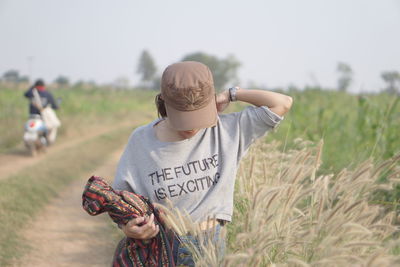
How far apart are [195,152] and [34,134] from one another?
7355 millimetres

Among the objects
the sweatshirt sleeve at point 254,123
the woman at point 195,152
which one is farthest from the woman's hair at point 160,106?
the sweatshirt sleeve at point 254,123

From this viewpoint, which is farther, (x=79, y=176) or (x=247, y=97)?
(x=79, y=176)

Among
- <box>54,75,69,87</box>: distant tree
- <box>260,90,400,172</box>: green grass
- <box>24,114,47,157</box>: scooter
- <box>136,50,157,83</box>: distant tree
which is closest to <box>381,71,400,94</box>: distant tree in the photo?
<box>260,90,400,172</box>: green grass

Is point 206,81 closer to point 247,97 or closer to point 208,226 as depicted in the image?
point 247,97

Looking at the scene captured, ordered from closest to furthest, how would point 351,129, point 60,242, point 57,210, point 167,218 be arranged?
point 167,218 → point 60,242 → point 57,210 → point 351,129

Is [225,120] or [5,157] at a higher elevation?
[225,120]

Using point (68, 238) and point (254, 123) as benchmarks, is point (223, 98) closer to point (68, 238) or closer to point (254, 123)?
point (254, 123)

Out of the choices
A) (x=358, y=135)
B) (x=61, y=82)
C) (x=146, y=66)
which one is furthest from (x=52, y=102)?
(x=146, y=66)

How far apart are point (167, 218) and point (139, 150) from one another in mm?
461

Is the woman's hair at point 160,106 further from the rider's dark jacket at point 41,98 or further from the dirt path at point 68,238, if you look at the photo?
the rider's dark jacket at point 41,98

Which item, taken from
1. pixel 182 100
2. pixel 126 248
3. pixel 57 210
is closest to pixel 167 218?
pixel 126 248

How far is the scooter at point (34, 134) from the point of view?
340 inches

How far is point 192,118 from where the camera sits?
2.09 metres

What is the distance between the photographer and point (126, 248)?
2.22 meters
